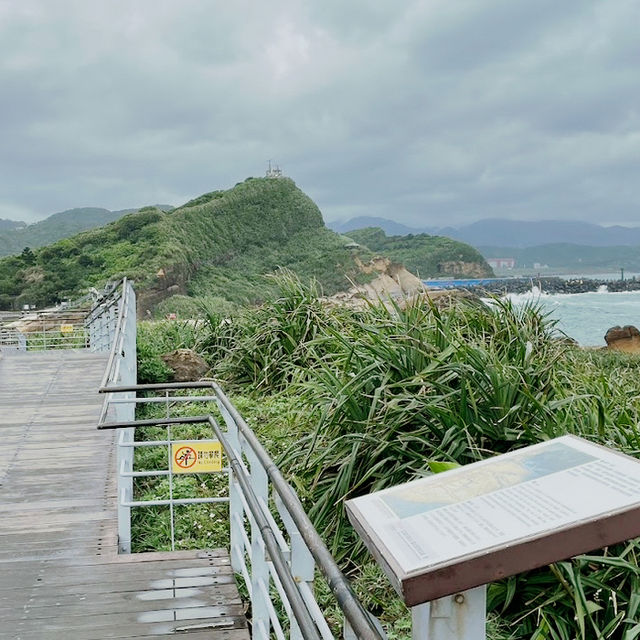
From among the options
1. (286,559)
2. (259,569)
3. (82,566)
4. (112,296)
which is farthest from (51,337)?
(286,559)

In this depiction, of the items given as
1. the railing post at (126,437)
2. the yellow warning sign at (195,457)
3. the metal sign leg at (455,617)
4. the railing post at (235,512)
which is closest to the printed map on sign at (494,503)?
the metal sign leg at (455,617)

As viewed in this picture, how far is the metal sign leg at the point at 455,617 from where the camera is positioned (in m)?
1.42

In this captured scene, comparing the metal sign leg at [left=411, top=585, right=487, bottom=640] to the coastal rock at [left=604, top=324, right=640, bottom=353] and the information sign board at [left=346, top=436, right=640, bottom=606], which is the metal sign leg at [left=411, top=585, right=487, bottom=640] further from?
the coastal rock at [left=604, top=324, right=640, bottom=353]

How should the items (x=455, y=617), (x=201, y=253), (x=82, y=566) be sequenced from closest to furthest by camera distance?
1. (x=455, y=617)
2. (x=82, y=566)
3. (x=201, y=253)

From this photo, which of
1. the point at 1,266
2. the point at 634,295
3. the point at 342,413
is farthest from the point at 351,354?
the point at 634,295

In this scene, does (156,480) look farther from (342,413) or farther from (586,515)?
(586,515)

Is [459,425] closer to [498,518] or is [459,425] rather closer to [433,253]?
[498,518]

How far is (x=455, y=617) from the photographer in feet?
4.69

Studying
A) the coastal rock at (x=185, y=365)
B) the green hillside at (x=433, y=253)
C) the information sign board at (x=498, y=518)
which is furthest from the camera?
the green hillside at (x=433, y=253)

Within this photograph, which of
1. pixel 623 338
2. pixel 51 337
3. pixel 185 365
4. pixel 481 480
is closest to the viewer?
pixel 481 480

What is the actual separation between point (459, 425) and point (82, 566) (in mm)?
2521

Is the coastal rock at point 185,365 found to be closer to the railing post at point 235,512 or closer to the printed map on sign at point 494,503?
the railing post at point 235,512

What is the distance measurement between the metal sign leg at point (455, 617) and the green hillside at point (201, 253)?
44.3 m

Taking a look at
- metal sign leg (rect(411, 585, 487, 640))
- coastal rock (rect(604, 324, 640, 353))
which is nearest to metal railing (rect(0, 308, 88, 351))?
metal sign leg (rect(411, 585, 487, 640))
